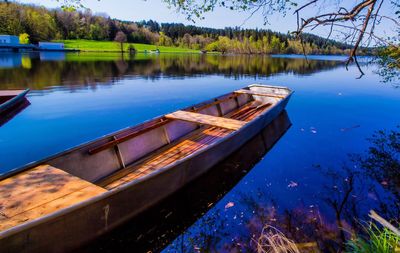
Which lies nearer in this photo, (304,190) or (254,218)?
(254,218)

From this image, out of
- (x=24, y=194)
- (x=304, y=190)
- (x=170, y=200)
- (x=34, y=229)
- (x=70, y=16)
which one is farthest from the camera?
(x=70, y=16)

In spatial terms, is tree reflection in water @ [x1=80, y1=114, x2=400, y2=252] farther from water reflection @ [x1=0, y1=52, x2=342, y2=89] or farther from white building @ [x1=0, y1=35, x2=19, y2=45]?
white building @ [x1=0, y1=35, x2=19, y2=45]

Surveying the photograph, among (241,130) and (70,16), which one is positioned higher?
(70,16)

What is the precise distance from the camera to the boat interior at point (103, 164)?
3.80m

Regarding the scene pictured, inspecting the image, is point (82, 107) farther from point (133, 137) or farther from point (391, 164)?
point (391, 164)

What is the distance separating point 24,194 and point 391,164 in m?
9.57

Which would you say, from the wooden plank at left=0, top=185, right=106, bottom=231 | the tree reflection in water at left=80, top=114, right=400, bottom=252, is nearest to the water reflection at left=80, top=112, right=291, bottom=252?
the tree reflection in water at left=80, top=114, right=400, bottom=252

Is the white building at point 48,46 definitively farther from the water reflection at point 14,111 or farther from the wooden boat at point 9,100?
the water reflection at point 14,111

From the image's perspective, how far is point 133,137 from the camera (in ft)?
21.9

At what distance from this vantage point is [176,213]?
17.6 feet

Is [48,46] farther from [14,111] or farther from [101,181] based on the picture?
[101,181]

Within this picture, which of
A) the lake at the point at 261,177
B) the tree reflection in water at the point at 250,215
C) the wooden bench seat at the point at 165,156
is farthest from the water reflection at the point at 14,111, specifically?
the tree reflection in water at the point at 250,215

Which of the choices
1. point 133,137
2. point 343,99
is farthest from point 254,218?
point 343,99

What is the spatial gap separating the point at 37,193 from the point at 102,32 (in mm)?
121270
